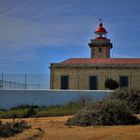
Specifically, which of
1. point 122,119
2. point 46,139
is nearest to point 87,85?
point 122,119

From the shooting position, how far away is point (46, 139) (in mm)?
13492

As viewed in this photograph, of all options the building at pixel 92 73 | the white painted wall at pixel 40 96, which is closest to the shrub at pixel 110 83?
the building at pixel 92 73

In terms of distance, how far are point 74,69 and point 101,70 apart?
2.63m

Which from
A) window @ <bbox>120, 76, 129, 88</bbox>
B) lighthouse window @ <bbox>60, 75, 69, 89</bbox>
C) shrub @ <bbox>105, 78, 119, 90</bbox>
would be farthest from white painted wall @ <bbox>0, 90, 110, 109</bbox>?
lighthouse window @ <bbox>60, 75, 69, 89</bbox>

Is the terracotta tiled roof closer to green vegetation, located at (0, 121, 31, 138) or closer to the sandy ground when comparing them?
the sandy ground

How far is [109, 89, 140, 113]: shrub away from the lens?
21.7 m

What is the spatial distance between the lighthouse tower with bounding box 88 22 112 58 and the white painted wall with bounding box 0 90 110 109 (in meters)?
25.4

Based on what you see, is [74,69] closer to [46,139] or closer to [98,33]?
[98,33]

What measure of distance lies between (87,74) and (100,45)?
15.6 meters

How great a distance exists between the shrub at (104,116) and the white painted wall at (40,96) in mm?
19636

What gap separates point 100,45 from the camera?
206 feet

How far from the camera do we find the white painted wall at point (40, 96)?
37125mm

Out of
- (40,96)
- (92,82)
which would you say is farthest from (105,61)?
(40,96)

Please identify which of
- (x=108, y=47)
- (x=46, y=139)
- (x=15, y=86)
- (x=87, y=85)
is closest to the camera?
(x=46, y=139)
